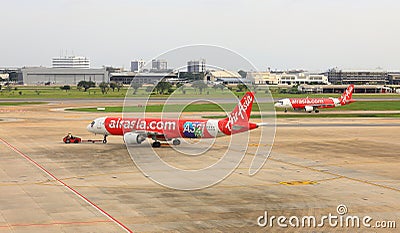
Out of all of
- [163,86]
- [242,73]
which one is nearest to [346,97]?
[163,86]

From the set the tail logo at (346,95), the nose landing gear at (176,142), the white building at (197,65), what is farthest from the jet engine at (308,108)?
the white building at (197,65)

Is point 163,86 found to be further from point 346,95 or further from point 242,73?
point 242,73

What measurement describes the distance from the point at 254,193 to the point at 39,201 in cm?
1587

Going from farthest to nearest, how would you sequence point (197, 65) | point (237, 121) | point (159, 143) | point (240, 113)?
1. point (159, 143)
2. point (237, 121)
3. point (240, 113)
4. point (197, 65)

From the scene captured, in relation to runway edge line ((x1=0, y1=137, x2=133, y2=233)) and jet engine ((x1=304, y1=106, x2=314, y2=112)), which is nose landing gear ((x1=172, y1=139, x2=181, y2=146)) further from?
jet engine ((x1=304, y1=106, x2=314, y2=112))

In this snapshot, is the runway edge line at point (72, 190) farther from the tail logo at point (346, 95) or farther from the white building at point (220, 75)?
the tail logo at point (346, 95)

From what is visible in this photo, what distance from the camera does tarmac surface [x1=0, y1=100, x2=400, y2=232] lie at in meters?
36.6

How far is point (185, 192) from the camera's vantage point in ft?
151

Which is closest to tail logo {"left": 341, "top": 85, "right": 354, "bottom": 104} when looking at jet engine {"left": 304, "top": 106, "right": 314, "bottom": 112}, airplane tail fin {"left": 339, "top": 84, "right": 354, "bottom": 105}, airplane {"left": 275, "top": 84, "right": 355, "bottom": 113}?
airplane tail fin {"left": 339, "top": 84, "right": 354, "bottom": 105}

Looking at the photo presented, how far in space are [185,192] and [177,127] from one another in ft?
80.5

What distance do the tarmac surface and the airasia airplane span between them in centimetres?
206

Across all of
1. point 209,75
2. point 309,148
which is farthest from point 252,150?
point 209,75

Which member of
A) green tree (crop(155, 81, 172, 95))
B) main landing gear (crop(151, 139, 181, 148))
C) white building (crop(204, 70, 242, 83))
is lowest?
main landing gear (crop(151, 139, 181, 148))

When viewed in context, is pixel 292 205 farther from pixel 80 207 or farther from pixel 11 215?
pixel 11 215
